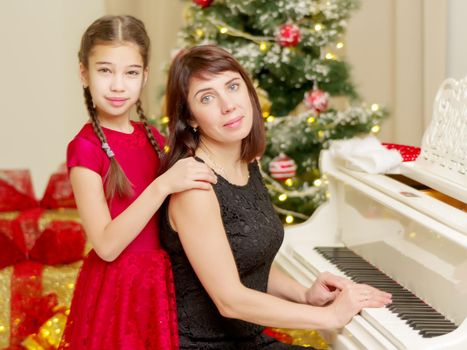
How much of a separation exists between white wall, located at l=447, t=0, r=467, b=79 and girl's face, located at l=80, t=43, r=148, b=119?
3.32 metres

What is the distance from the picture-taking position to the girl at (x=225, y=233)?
192 centimetres

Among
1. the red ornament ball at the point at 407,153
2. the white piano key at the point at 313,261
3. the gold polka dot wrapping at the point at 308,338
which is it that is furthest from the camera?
the gold polka dot wrapping at the point at 308,338

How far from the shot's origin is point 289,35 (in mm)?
4078

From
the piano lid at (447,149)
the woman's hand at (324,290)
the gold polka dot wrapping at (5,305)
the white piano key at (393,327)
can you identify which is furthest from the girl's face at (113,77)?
the gold polka dot wrapping at (5,305)

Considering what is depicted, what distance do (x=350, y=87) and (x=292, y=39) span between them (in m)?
0.50

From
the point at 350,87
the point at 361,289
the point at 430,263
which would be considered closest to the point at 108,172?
the point at 361,289

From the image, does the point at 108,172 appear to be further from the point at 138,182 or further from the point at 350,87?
the point at 350,87

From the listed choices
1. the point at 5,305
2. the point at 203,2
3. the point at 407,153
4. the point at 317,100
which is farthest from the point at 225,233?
the point at 203,2

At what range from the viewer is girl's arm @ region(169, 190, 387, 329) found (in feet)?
6.25

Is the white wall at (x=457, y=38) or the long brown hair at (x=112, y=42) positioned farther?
the white wall at (x=457, y=38)

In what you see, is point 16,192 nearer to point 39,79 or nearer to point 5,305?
point 5,305

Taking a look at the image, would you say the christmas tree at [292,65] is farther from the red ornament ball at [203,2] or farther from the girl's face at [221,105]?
the girl's face at [221,105]

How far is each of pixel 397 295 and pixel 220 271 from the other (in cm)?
58

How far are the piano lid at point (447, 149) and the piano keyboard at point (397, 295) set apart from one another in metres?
0.31
